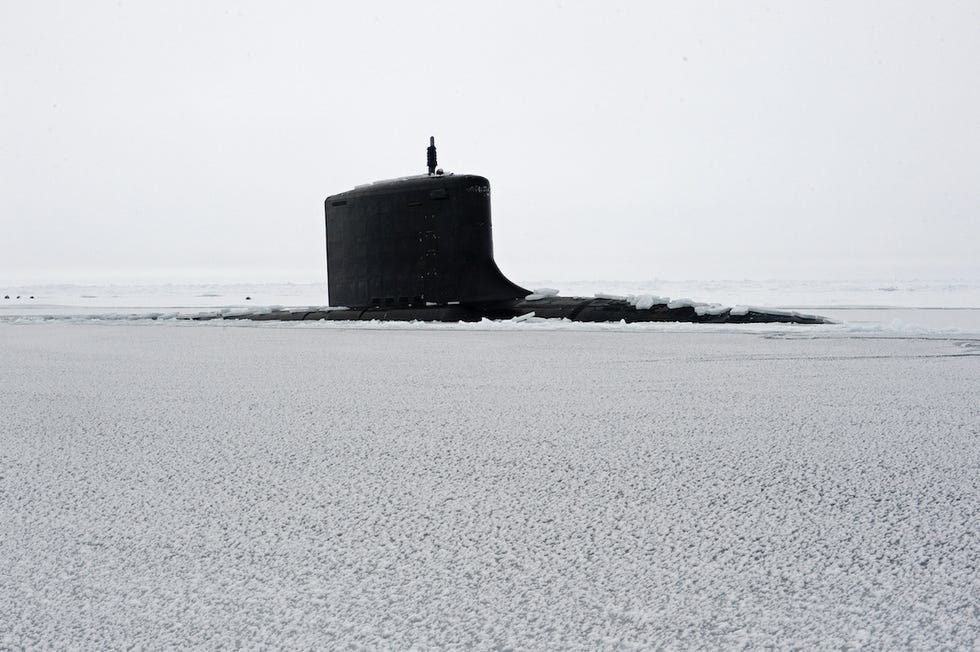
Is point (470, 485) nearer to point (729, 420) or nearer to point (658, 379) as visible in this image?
point (729, 420)

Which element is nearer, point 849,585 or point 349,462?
point 849,585

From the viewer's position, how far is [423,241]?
1177cm

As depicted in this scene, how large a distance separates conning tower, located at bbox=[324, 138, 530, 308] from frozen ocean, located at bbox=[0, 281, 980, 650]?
7671mm

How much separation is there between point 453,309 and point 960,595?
10.6 metres

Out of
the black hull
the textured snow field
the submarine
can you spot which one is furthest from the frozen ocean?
the submarine

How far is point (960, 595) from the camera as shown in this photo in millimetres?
1279

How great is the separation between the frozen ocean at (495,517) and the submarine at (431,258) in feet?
25.0

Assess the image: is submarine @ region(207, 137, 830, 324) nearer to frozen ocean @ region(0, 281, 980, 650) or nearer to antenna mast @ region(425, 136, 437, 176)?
antenna mast @ region(425, 136, 437, 176)

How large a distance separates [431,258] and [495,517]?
10193 millimetres

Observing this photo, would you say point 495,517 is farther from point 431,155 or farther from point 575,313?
point 431,155

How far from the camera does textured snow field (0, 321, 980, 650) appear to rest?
47.9 inches

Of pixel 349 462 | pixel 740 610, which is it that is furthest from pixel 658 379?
pixel 740 610

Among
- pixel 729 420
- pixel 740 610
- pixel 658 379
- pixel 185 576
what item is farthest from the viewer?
pixel 658 379

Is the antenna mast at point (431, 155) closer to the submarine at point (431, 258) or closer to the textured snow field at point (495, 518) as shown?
the submarine at point (431, 258)
